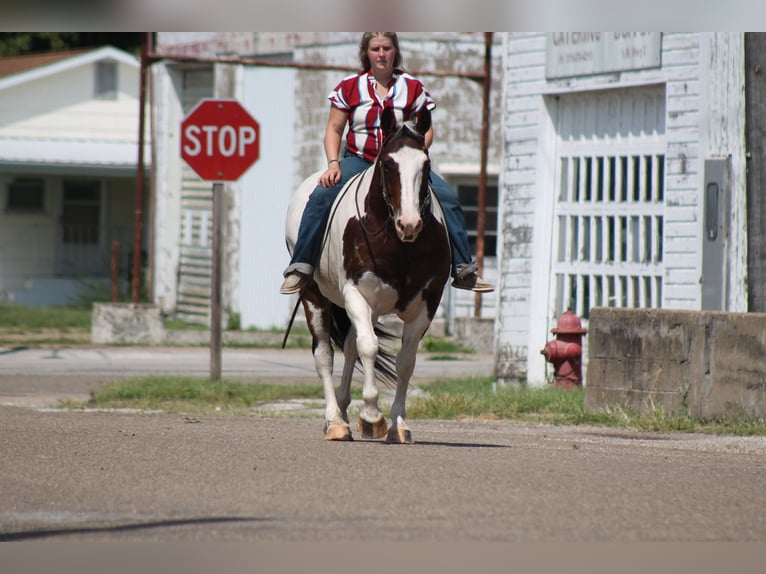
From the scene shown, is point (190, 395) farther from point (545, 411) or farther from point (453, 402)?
point (545, 411)

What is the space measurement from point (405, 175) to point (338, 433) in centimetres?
193

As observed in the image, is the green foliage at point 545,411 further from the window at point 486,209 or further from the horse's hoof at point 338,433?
the window at point 486,209

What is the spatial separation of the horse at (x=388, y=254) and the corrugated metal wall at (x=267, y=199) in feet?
50.4

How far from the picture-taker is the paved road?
6.33 m

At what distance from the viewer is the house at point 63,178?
114 ft

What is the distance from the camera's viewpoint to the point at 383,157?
8.88 metres

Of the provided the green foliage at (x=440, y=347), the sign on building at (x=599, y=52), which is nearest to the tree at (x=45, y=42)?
the green foliage at (x=440, y=347)

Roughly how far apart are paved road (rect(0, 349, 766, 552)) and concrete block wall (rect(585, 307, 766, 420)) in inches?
26.9

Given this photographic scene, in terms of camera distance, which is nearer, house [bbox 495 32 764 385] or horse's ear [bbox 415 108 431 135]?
horse's ear [bbox 415 108 431 135]

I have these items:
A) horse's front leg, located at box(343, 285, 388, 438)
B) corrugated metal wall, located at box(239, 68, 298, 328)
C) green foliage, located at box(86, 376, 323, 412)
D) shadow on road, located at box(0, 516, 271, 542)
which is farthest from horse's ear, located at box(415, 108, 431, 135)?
corrugated metal wall, located at box(239, 68, 298, 328)

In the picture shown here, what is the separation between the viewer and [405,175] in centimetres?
873

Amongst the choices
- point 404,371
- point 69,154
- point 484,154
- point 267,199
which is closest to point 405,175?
point 404,371

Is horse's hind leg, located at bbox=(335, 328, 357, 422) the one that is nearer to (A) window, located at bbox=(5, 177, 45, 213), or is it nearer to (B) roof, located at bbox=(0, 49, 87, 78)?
(B) roof, located at bbox=(0, 49, 87, 78)

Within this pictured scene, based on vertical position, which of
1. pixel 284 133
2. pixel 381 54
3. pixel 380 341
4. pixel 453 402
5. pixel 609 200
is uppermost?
pixel 284 133
